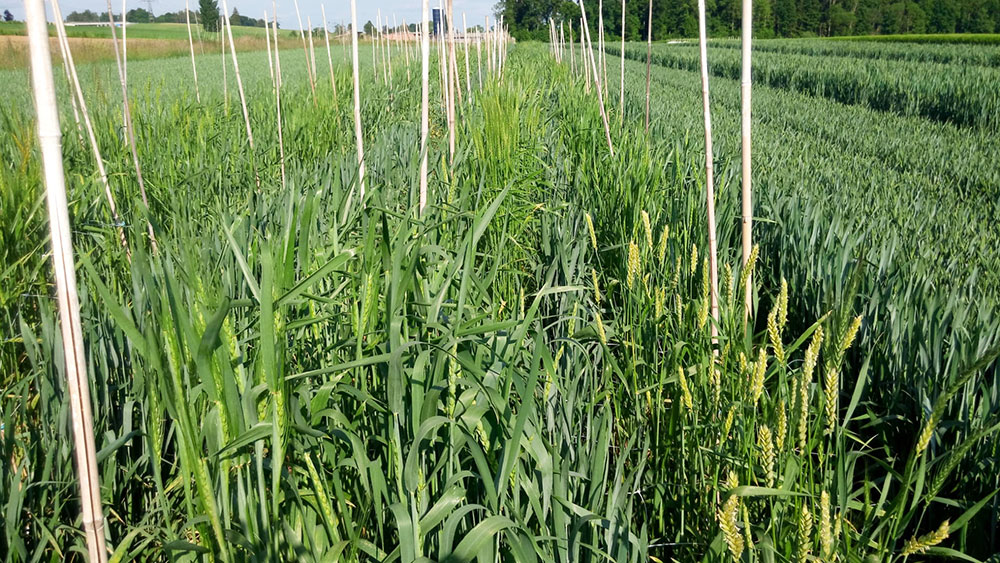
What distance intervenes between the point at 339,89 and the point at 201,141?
3959 mm

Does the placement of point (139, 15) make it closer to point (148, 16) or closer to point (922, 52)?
point (148, 16)

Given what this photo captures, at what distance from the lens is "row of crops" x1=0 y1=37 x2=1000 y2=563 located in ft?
3.58

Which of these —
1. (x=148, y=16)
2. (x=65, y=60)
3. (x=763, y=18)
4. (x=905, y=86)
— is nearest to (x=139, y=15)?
(x=148, y=16)

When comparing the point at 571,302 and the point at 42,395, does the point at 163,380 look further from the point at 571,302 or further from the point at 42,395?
the point at 571,302

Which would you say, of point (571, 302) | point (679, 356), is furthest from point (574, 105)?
point (679, 356)

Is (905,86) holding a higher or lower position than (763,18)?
lower

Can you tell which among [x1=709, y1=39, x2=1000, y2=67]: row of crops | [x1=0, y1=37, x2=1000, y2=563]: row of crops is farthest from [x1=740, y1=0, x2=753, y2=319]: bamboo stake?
[x1=709, y1=39, x2=1000, y2=67]: row of crops

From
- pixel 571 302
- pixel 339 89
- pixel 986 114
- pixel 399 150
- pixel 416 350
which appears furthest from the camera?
pixel 986 114

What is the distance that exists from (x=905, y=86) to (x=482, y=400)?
494 inches

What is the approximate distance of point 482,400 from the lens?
1431 millimetres

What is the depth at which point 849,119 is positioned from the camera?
8484 millimetres

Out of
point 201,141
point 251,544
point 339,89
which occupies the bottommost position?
point 251,544

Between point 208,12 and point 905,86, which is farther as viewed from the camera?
point 208,12

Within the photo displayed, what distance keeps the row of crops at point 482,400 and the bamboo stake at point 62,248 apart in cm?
12
